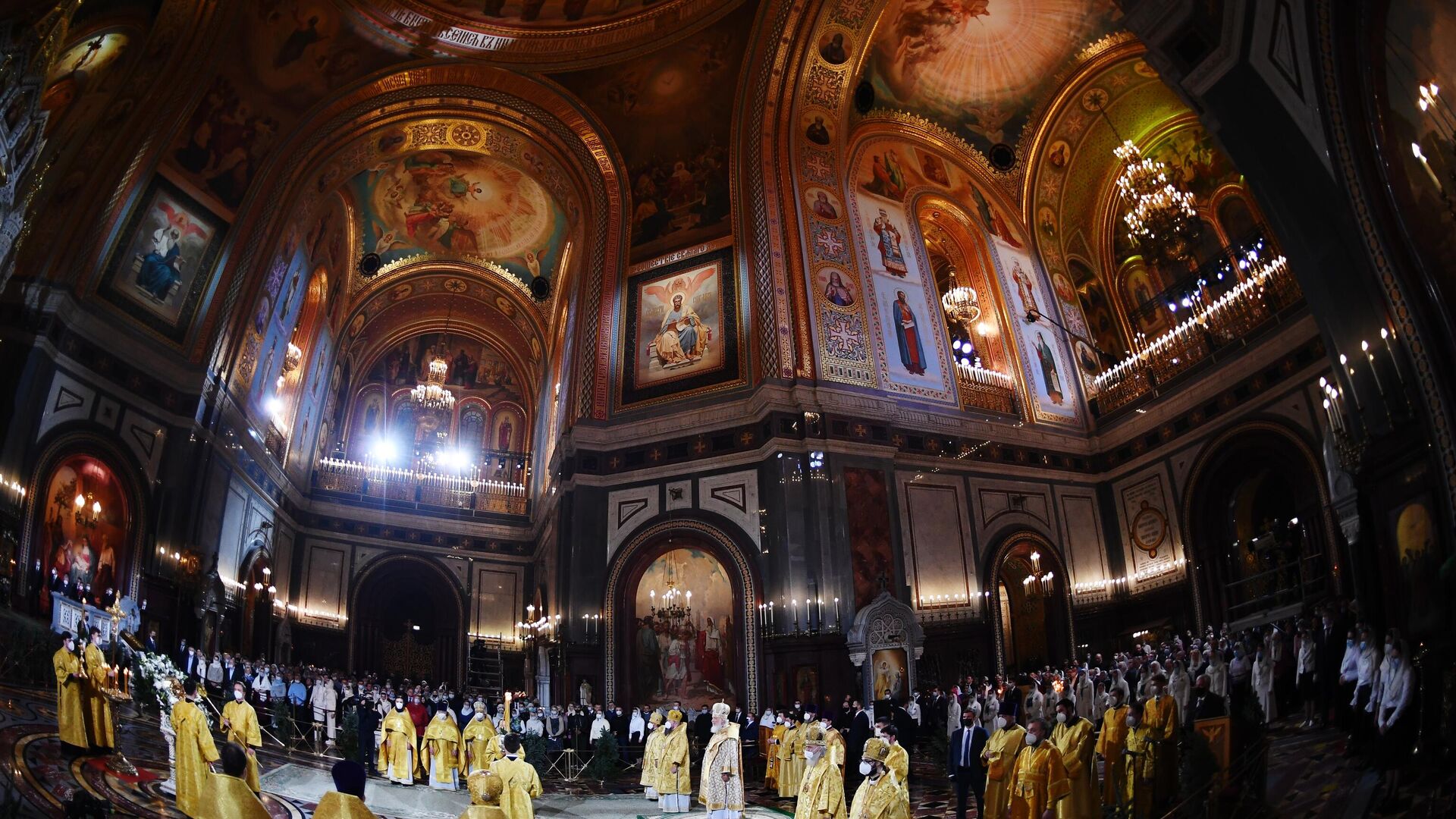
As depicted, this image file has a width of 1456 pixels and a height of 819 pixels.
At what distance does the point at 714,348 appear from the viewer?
20516 millimetres

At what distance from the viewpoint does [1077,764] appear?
28.2 feet

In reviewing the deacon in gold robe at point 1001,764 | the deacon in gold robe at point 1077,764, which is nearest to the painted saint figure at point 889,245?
the deacon in gold robe at point 1001,764

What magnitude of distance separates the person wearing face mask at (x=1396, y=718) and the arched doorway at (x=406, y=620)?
78.6 ft

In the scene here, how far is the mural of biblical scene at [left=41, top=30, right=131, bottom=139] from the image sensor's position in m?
14.2

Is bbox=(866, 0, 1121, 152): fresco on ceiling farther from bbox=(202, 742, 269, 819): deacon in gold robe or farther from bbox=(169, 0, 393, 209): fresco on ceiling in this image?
bbox=(202, 742, 269, 819): deacon in gold robe

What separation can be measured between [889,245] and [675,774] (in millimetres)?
14137

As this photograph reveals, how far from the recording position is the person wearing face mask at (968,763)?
9820 millimetres

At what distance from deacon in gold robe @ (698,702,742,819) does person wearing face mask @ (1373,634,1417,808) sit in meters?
6.14

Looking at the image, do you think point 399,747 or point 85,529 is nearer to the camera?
point 399,747

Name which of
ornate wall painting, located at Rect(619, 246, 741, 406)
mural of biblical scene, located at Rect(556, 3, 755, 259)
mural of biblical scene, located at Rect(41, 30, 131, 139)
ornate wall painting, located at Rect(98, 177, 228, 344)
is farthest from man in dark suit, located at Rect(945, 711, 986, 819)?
ornate wall painting, located at Rect(98, 177, 228, 344)

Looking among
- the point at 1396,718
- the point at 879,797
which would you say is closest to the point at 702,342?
the point at 879,797

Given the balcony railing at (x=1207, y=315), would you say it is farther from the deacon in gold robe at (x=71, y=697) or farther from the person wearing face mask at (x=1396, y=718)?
the deacon in gold robe at (x=71, y=697)

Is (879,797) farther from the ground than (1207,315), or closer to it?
closer to it

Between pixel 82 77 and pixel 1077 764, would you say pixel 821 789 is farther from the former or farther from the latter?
pixel 82 77
